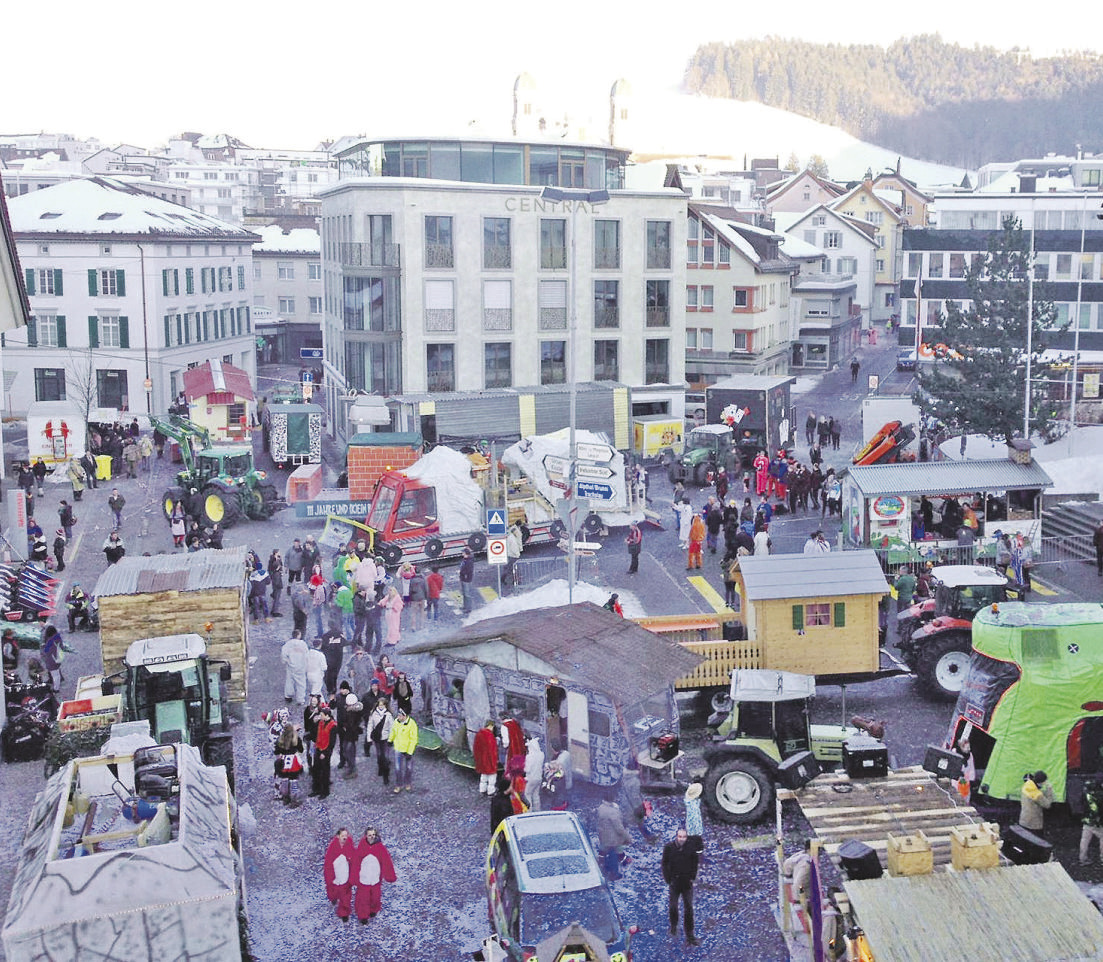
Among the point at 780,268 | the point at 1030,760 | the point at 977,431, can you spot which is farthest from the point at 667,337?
the point at 1030,760

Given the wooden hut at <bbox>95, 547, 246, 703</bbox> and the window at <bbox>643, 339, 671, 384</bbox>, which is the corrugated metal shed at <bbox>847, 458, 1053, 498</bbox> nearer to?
the wooden hut at <bbox>95, 547, 246, 703</bbox>

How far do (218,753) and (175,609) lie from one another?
13.5 ft

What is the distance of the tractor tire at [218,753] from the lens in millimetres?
19344

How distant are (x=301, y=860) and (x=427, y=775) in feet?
10.1

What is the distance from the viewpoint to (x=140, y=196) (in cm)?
6819

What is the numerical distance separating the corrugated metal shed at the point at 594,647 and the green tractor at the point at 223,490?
727 inches

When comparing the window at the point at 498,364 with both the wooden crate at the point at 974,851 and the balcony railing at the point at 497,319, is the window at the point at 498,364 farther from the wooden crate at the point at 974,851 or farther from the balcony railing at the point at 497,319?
the wooden crate at the point at 974,851

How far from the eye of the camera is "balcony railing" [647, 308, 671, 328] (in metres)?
51.9

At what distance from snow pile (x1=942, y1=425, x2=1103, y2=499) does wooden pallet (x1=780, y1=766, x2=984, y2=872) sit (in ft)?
77.6

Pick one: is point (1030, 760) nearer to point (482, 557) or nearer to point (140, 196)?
point (482, 557)

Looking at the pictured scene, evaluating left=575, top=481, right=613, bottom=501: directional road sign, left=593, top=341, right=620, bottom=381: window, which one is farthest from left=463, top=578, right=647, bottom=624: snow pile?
left=593, top=341, right=620, bottom=381: window

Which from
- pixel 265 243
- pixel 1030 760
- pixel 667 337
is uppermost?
pixel 265 243

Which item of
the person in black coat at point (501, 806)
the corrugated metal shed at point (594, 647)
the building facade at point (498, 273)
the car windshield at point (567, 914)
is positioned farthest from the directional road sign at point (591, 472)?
the building facade at point (498, 273)

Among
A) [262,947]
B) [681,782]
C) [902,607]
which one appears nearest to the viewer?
[262,947]
